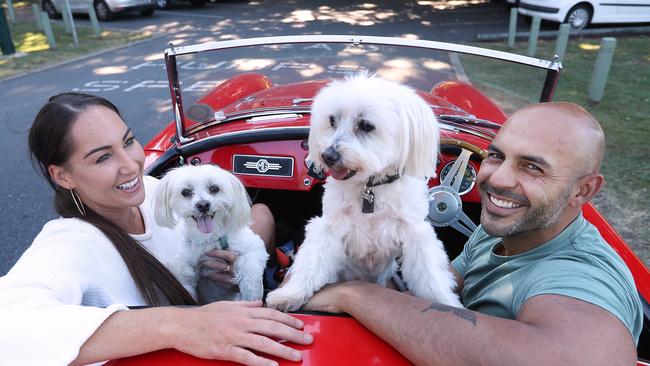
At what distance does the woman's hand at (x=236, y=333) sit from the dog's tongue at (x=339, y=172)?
71 cm

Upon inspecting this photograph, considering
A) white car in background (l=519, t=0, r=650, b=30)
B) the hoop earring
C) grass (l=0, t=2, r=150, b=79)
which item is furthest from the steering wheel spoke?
white car in background (l=519, t=0, r=650, b=30)

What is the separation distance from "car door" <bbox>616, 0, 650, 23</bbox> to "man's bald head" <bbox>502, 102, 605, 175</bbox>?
12352mm

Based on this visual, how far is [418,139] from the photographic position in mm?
1756

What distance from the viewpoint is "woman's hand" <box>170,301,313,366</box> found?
111 centimetres

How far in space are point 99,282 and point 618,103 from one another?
751 cm

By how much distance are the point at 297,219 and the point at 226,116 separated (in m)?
0.89

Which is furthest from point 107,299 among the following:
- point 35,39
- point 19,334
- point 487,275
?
point 35,39

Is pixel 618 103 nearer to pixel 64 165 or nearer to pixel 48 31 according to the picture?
pixel 64 165

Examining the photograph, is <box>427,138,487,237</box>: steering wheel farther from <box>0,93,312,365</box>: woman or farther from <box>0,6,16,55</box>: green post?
<box>0,6,16,55</box>: green post

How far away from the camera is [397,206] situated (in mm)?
1815

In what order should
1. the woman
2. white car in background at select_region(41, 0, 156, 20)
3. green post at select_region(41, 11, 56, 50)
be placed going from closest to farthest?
the woman → green post at select_region(41, 11, 56, 50) → white car in background at select_region(41, 0, 156, 20)

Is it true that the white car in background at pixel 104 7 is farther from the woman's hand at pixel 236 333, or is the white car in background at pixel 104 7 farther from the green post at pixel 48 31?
the woman's hand at pixel 236 333

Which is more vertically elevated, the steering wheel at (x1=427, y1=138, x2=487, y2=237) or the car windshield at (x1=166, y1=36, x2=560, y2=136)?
the car windshield at (x1=166, y1=36, x2=560, y2=136)

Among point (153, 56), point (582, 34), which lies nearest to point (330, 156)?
point (153, 56)
